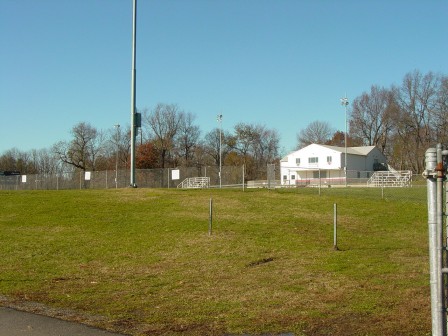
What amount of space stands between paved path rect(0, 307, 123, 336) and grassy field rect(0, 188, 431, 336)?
0.30 metres

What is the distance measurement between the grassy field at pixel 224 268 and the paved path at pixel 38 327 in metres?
0.30

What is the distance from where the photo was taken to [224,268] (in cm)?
1066

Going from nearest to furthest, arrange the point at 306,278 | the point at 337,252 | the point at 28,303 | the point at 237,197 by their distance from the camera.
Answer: the point at 28,303, the point at 306,278, the point at 337,252, the point at 237,197

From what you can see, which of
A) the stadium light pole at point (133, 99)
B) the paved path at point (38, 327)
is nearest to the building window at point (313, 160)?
the stadium light pole at point (133, 99)

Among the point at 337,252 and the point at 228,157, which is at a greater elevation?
the point at 228,157

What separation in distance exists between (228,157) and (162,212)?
7557cm

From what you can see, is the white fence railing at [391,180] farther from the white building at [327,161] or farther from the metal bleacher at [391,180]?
the white building at [327,161]

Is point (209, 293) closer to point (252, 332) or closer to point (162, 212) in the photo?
point (252, 332)

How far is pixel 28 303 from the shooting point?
7895mm

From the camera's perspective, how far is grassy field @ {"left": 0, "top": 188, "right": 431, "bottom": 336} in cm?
670

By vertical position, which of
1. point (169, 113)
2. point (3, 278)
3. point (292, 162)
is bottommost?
point (3, 278)

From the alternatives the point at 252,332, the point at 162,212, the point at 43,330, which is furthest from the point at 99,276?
the point at 162,212

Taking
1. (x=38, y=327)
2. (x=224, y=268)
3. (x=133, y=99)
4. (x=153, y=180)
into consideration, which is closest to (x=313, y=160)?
(x=153, y=180)

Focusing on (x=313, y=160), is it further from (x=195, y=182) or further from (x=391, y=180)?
(x=391, y=180)
